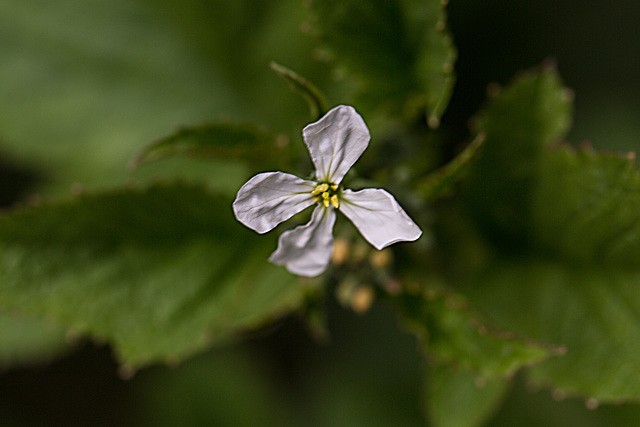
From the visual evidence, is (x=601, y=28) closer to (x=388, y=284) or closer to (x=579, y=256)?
(x=579, y=256)

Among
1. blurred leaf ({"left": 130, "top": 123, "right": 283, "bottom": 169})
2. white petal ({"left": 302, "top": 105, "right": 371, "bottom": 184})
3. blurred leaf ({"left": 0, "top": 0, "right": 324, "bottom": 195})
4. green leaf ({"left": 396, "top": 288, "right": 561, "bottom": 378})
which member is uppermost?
blurred leaf ({"left": 0, "top": 0, "right": 324, "bottom": 195})

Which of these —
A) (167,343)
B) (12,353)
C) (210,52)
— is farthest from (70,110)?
(167,343)

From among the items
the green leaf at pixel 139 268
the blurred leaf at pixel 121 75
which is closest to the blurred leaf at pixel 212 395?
the blurred leaf at pixel 121 75

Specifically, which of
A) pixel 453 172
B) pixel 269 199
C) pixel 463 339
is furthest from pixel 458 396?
pixel 269 199

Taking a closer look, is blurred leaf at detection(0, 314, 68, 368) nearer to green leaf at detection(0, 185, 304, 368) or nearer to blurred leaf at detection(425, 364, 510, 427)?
green leaf at detection(0, 185, 304, 368)

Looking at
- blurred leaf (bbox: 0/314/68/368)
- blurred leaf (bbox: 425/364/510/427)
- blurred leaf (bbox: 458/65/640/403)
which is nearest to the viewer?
blurred leaf (bbox: 458/65/640/403)

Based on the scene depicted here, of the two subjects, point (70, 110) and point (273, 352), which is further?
point (273, 352)

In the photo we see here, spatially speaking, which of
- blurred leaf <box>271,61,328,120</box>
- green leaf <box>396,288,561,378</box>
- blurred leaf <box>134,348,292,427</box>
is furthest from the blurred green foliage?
blurred leaf <box>134,348,292,427</box>

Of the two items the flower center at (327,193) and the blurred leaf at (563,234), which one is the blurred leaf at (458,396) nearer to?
the blurred leaf at (563,234)
